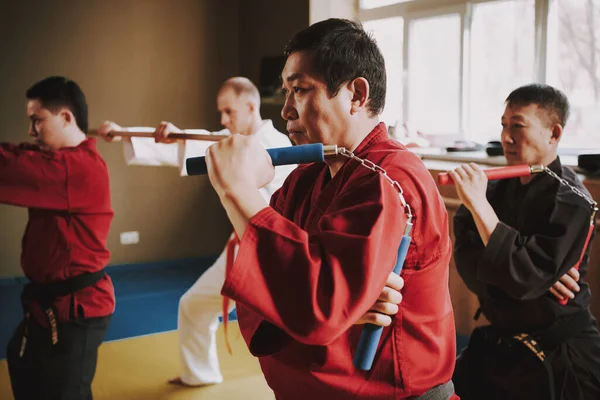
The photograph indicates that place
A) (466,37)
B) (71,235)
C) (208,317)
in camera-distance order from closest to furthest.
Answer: (71,235) < (208,317) < (466,37)

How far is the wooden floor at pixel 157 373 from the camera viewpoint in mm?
3535

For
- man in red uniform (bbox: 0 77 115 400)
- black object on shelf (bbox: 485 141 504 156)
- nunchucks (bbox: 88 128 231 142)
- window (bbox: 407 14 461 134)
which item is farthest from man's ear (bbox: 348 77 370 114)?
window (bbox: 407 14 461 134)

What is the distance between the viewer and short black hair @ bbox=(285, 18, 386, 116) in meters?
1.26

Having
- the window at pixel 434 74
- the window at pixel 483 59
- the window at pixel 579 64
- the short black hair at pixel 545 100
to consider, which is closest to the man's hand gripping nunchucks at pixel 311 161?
the short black hair at pixel 545 100

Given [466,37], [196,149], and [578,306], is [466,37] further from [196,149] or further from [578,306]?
[578,306]

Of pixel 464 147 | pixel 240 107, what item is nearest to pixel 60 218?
pixel 240 107

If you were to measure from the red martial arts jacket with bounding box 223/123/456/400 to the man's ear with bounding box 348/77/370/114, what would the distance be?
0.22ft

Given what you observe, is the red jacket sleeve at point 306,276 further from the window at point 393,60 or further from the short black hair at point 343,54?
the window at point 393,60

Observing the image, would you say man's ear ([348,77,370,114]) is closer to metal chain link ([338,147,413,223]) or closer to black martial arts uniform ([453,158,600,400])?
metal chain link ([338,147,413,223])

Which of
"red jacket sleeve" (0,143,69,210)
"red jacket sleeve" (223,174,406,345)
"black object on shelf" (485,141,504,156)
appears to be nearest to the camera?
"red jacket sleeve" (223,174,406,345)

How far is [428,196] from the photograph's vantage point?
3.79ft

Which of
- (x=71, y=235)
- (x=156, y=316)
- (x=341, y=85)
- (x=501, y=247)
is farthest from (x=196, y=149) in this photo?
(x=341, y=85)

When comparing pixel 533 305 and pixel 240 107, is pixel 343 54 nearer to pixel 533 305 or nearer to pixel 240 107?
pixel 533 305

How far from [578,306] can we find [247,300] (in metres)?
1.71
